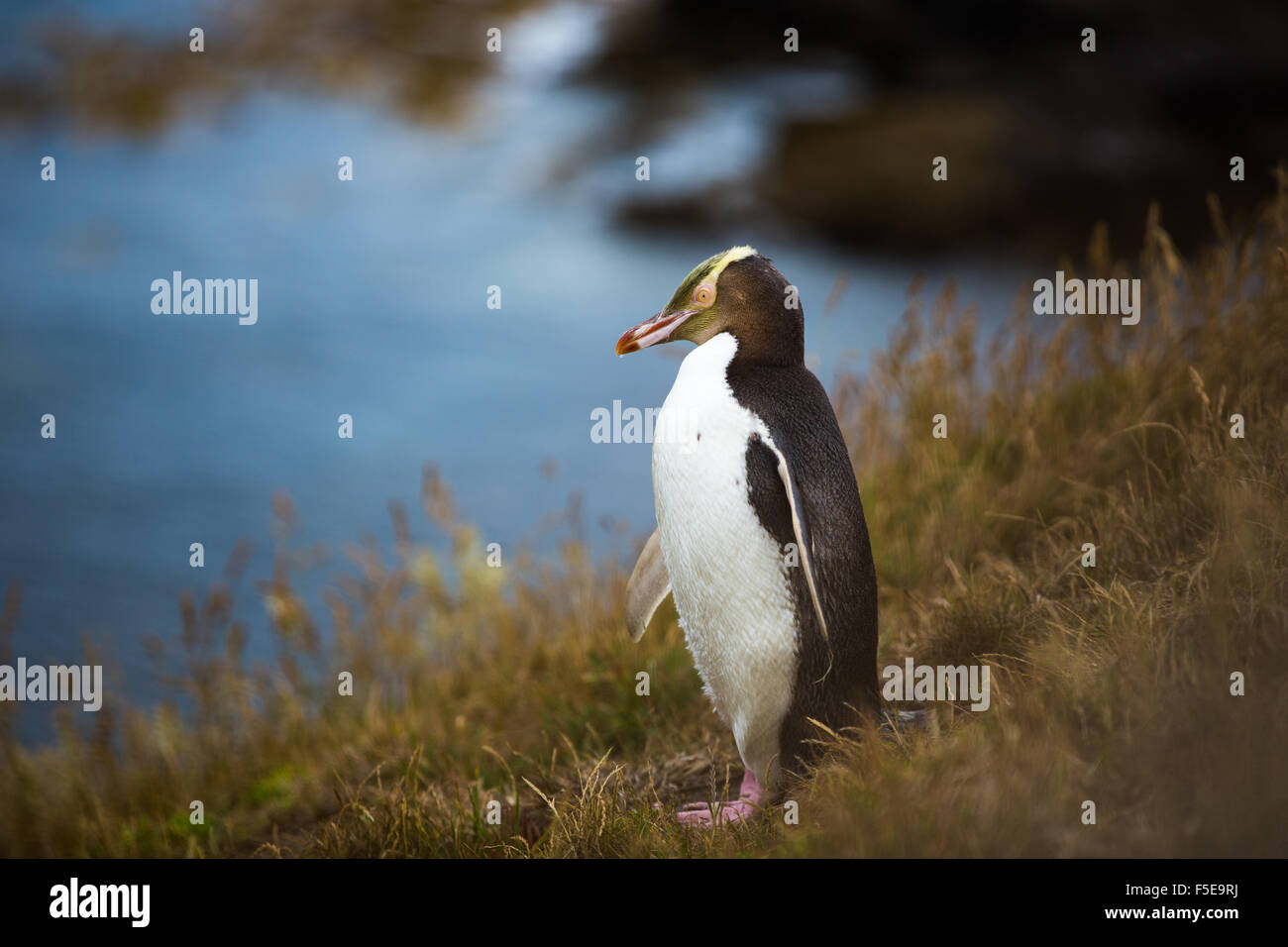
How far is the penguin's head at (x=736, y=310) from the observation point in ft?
7.93

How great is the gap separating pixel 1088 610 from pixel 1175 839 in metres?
0.93

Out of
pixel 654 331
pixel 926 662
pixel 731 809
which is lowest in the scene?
pixel 731 809

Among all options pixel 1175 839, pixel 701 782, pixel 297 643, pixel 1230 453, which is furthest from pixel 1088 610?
pixel 297 643

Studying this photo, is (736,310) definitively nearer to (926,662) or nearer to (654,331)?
(654,331)

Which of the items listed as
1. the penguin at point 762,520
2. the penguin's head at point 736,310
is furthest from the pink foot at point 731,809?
the penguin's head at point 736,310

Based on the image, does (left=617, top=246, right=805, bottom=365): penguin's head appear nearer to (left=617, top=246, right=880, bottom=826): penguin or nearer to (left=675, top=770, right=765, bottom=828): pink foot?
(left=617, top=246, right=880, bottom=826): penguin

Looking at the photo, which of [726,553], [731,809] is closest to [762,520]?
[726,553]

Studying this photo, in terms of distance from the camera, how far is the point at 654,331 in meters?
2.46

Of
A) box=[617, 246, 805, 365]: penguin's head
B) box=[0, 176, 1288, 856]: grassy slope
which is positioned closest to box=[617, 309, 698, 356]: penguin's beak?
box=[617, 246, 805, 365]: penguin's head

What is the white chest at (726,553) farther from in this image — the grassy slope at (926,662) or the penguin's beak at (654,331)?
the grassy slope at (926,662)

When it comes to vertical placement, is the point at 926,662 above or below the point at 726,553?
below

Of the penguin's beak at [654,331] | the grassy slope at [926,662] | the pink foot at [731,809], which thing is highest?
the penguin's beak at [654,331]

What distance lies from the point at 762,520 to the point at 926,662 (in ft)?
2.68
